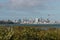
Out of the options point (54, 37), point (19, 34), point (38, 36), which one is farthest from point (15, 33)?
point (54, 37)

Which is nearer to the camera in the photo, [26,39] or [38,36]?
[26,39]

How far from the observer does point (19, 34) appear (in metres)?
22.0

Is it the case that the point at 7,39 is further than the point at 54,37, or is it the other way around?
the point at 54,37

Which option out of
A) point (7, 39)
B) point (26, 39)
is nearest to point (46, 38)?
point (26, 39)

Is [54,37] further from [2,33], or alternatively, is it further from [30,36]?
[2,33]

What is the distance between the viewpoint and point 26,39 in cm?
2095

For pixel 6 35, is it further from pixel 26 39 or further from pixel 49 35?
pixel 49 35

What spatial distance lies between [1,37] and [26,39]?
2.06 m

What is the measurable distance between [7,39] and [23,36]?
1.35m

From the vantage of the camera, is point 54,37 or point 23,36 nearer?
point 23,36

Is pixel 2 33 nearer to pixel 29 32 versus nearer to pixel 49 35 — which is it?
pixel 29 32

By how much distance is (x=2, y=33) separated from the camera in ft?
71.7

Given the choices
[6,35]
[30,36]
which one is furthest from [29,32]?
[6,35]

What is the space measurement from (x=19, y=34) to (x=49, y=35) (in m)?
2.66
